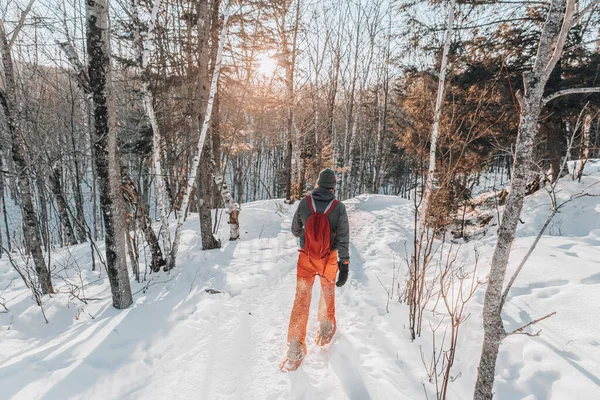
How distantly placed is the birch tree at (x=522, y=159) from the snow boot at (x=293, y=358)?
1708 mm

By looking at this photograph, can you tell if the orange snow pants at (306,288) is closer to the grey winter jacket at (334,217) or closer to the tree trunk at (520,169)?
the grey winter jacket at (334,217)

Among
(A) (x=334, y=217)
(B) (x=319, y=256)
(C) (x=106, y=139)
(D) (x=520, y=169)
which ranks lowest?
(B) (x=319, y=256)

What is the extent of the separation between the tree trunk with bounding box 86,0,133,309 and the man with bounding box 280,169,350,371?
2468mm

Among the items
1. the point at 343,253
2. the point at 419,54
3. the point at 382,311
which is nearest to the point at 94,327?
the point at 343,253

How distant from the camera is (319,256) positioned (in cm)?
319

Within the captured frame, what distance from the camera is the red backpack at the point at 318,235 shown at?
3.18 meters

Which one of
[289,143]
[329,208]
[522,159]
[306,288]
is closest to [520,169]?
[522,159]

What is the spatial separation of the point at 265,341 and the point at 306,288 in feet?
3.16

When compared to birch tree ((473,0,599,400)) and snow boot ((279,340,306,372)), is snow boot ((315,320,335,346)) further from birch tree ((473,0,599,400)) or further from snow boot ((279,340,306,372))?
birch tree ((473,0,599,400))

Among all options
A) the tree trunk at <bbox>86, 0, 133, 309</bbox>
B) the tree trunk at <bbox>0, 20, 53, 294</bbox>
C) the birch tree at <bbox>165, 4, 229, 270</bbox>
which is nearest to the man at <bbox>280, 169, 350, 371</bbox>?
the tree trunk at <bbox>86, 0, 133, 309</bbox>

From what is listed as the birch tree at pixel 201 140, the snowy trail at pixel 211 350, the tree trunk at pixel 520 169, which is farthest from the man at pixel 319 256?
the birch tree at pixel 201 140

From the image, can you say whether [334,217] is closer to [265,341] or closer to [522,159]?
[265,341]

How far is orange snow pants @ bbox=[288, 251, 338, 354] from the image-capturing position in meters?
3.22

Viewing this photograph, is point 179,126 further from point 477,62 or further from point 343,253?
point 477,62
